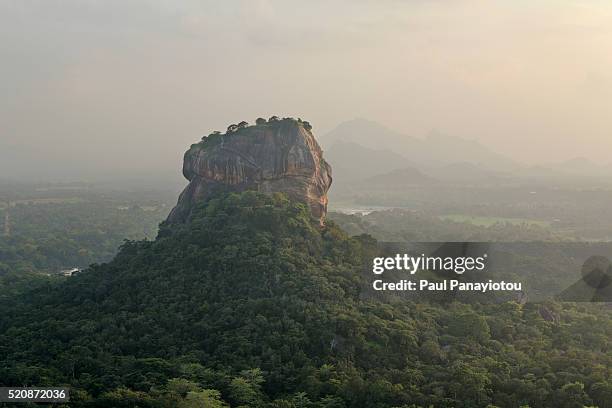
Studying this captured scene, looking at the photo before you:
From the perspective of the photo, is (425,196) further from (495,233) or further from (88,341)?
(88,341)

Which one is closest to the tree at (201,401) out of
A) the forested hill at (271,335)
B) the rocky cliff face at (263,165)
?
the forested hill at (271,335)

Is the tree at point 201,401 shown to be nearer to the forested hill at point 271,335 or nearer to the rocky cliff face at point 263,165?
the forested hill at point 271,335

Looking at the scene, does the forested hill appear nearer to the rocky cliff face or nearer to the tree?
the tree

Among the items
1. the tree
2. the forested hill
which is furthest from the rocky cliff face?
the tree

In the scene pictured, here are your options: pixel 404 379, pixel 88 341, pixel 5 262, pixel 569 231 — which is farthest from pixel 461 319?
pixel 569 231

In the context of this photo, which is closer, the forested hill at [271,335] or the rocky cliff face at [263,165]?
the forested hill at [271,335]
